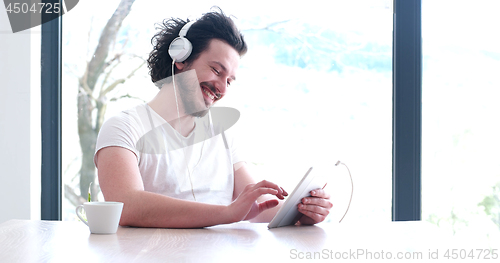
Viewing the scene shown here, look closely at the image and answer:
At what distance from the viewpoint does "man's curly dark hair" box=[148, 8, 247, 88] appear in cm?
162

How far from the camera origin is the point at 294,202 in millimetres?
1103

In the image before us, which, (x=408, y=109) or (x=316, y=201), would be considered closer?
(x=316, y=201)

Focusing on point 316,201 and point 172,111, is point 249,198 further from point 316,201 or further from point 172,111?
point 172,111

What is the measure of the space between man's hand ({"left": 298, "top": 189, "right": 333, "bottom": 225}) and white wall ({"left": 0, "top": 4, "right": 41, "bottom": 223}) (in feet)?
4.41

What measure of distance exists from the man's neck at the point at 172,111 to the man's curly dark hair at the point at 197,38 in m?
0.13

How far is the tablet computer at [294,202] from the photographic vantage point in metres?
1.05

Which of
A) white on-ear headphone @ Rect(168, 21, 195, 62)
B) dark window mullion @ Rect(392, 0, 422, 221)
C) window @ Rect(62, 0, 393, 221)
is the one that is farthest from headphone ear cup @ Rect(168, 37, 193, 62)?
dark window mullion @ Rect(392, 0, 422, 221)

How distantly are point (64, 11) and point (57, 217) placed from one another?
98 centimetres

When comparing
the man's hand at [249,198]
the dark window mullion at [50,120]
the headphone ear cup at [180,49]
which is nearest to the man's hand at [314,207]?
the man's hand at [249,198]

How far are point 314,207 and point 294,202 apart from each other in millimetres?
82

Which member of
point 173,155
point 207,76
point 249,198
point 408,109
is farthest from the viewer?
point 408,109

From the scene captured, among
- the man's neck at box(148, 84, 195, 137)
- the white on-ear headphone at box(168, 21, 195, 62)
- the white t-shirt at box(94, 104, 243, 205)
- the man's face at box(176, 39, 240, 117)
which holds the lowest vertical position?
the white t-shirt at box(94, 104, 243, 205)

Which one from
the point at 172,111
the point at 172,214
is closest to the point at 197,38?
the point at 172,111

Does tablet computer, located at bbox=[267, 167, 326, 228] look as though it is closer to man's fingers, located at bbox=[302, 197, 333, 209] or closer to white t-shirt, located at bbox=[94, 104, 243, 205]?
man's fingers, located at bbox=[302, 197, 333, 209]
